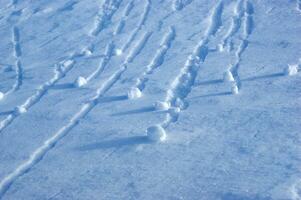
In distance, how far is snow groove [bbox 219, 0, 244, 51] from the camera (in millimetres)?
4098

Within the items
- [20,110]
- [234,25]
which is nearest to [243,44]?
[234,25]

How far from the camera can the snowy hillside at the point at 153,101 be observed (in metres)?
2.52

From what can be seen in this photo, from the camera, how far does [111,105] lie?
3473 mm

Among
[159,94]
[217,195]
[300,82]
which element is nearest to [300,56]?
[300,82]

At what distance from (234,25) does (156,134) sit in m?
2.08

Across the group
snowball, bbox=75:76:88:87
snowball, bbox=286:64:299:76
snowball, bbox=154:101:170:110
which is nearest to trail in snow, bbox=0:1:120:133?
snowball, bbox=75:76:88:87

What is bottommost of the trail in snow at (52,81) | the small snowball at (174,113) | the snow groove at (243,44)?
the snow groove at (243,44)

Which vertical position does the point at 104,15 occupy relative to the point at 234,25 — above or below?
above

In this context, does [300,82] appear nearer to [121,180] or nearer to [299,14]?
[299,14]

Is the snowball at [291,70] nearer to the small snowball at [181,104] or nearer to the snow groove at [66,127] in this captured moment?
the small snowball at [181,104]

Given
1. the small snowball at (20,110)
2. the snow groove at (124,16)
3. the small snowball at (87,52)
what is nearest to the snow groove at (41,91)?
the small snowball at (20,110)

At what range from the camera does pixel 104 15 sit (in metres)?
5.20

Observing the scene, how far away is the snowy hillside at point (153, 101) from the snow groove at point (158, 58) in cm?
1

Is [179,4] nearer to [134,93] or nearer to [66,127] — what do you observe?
[134,93]
